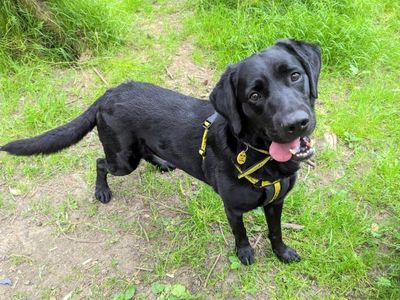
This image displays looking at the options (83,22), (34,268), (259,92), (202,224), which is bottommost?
(34,268)

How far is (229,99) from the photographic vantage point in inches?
87.0

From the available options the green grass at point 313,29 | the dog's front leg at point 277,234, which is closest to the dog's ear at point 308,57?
the dog's front leg at point 277,234

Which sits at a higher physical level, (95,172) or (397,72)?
(397,72)

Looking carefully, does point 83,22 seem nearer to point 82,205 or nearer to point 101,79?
point 101,79

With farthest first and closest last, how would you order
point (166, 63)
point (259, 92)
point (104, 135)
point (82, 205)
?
point (166, 63)
point (82, 205)
point (104, 135)
point (259, 92)

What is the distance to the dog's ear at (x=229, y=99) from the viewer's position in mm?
2207

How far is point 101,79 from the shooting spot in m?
4.35

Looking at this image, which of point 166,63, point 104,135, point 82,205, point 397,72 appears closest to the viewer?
point 104,135

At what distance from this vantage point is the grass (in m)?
2.79

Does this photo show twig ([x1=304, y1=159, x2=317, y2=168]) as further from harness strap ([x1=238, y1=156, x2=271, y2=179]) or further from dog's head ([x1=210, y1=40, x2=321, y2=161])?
dog's head ([x1=210, y1=40, x2=321, y2=161])

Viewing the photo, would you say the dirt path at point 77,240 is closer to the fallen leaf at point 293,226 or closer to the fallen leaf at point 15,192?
the fallen leaf at point 15,192

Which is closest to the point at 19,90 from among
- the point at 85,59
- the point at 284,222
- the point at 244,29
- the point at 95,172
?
the point at 85,59

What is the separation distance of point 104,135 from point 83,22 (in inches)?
81.0

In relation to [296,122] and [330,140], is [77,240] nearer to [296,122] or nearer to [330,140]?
[296,122]
